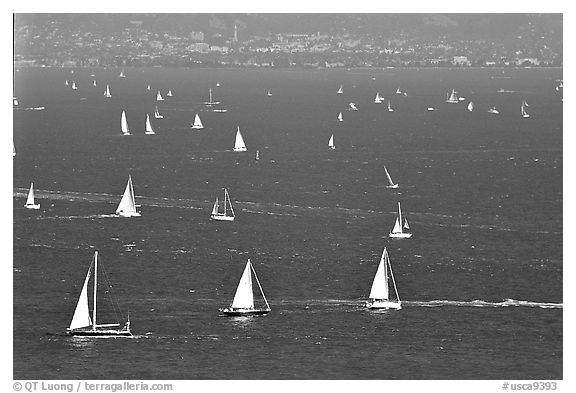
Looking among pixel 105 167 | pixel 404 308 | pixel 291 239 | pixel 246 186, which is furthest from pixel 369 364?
pixel 105 167

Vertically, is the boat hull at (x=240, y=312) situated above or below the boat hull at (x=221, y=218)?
below

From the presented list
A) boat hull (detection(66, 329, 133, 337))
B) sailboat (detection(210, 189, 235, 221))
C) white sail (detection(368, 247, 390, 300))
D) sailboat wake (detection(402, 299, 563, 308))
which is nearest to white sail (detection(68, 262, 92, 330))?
boat hull (detection(66, 329, 133, 337))

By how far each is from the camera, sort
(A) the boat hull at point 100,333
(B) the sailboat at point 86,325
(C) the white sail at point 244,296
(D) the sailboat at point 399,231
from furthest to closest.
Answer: (D) the sailboat at point 399,231 → (C) the white sail at point 244,296 → (A) the boat hull at point 100,333 → (B) the sailboat at point 86,325

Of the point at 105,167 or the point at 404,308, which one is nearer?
the point at 404,308

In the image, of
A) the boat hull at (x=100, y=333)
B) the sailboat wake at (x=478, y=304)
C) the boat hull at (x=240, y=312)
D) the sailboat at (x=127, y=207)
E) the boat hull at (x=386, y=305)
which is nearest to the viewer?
the boat hull at (x=100, y=333)

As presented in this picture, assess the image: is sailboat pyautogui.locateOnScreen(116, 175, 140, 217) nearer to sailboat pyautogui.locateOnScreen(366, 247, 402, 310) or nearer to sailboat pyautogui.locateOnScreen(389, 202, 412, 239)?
sailboat pyautogui.locateOnScreen(389, 202, 412, 239)

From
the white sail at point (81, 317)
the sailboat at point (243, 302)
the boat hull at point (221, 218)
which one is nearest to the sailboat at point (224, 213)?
the boat hull at point (221, 218)

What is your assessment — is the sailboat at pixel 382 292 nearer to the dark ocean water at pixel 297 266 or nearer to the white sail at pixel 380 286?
the white sail at pixel 380 286

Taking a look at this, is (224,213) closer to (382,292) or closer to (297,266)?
(297,266)

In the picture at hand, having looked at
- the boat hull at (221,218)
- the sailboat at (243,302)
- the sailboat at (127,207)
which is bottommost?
A: the sailboat at (243,302)

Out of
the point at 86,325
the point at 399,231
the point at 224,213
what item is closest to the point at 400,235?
the point at 399,231
